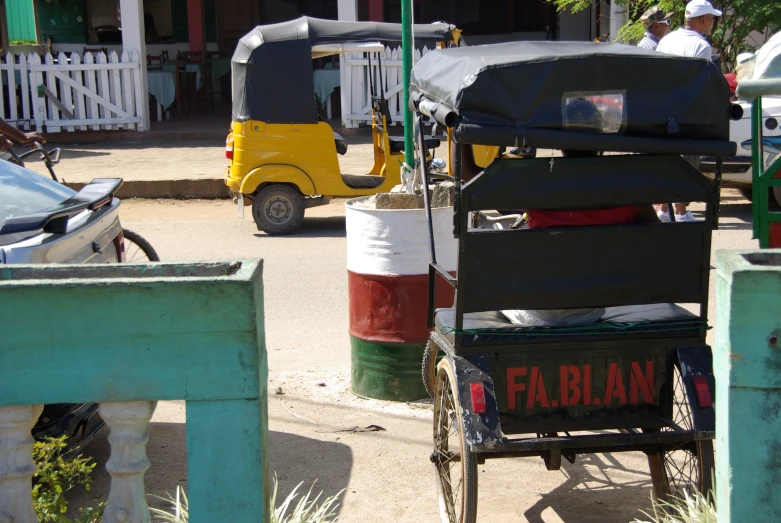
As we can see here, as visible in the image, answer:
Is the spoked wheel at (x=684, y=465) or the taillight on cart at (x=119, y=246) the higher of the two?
the taillight on cart at (x=119, y=246)

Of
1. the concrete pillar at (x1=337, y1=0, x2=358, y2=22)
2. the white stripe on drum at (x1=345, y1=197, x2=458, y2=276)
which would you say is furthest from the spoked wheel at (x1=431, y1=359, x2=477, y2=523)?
the concrete pillar at (x1=337, y1=0, x2=358, y2=22)

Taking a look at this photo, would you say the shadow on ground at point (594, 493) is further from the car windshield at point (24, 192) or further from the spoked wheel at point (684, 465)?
the car windshield at point (24, 192)

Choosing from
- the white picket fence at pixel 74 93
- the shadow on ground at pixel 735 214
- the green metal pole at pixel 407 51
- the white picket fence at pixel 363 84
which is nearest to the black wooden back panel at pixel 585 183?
the green metal pole at pixel 407 51

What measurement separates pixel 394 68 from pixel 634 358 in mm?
13281

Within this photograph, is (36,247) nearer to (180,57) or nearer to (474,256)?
(474,256)

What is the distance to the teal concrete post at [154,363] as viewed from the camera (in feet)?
7.79

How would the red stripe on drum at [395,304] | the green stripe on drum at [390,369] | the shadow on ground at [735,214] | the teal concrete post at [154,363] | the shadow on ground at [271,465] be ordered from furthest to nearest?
the shadow on ground at [735,214] < the green stripe on drum at [390,369] < the red stripe on drum at [395,304] < the shadow on ground at [271,465] < the teal concrete post at [154,363]

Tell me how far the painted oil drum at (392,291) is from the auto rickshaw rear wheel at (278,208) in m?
4.63

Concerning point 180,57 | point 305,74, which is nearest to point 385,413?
point 305,74

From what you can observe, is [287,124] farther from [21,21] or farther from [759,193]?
[21,21]

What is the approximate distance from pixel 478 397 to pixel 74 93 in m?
15.1

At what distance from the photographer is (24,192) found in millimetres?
4633

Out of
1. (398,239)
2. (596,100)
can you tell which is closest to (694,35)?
(398,239)

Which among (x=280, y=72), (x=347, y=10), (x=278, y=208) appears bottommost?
(x=278, y=208)
